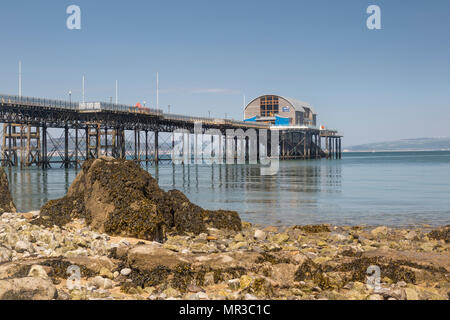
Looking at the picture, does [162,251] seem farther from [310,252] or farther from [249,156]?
[249,156]

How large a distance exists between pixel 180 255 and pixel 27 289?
9.85 feet

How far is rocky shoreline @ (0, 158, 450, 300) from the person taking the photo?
698cm

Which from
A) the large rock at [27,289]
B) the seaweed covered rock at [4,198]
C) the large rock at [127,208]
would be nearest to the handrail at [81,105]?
the seaweed covered rock at [4,198]

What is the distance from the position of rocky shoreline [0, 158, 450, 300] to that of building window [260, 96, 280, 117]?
91.8 m

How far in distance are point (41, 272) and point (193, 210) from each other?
702cm

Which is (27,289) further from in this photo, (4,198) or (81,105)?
(81,105)

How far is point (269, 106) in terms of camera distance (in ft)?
348

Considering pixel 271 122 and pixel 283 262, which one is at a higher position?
pixel 271 122

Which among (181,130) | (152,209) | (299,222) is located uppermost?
(181,130)

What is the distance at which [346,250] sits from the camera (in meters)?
10.3

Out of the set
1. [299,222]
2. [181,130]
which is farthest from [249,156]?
[299,222]

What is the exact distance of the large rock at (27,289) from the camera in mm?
5844

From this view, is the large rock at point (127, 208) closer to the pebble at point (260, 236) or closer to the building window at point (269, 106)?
the pebble at point (260, 236)

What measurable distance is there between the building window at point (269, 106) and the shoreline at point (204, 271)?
95.8 meters
